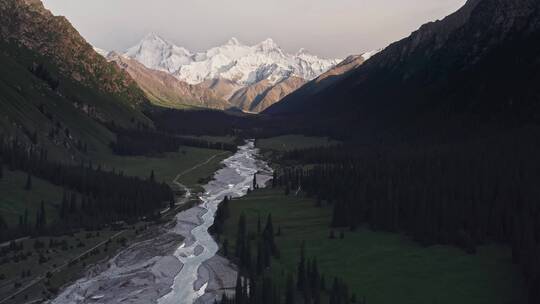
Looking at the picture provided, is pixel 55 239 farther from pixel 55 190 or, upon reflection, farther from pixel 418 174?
pixel 418 174

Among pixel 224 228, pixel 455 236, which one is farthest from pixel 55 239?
pixel 455 236

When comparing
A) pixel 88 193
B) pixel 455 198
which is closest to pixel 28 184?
pixel 88 193

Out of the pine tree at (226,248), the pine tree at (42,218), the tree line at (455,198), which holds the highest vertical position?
the tree line at (455,198)

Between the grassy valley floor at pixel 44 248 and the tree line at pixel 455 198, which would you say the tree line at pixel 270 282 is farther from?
the grassy valley floor at pixel 44 248

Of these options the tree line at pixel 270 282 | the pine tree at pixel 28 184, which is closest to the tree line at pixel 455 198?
the tree line at pixel 270 282

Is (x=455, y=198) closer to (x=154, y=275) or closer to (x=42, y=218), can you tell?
(x=154, y=275)
